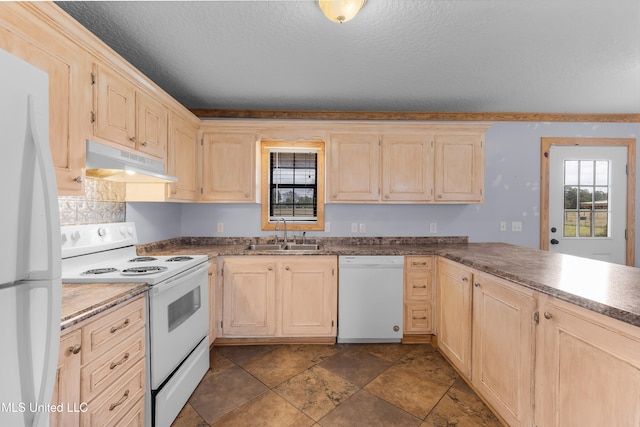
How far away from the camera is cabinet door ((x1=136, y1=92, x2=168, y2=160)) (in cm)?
198

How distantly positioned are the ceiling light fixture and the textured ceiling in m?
0.12

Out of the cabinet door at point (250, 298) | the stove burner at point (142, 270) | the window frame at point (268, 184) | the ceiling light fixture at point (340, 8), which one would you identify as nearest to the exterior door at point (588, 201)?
the window frame at point (268, 184)

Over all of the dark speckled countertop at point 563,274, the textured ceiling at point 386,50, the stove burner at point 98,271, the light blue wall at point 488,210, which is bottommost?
the stove burner at point 98,271

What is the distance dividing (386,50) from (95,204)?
2405 mm

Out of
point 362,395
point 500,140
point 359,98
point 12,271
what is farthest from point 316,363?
point 500,140

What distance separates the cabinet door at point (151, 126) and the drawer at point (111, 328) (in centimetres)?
116

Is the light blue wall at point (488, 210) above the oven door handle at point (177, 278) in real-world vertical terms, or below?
above

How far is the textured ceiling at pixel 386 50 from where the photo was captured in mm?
1614

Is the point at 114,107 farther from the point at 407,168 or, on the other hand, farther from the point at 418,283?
the point at 418,283

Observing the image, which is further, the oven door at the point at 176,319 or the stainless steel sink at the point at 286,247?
the stainless steel sink at the point at 286,247

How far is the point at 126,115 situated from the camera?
184cm

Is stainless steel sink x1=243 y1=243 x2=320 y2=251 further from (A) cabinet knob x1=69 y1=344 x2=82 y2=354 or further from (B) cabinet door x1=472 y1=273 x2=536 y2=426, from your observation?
(A) cabinet knob x1=69 y1=344 x2=82 y2=354

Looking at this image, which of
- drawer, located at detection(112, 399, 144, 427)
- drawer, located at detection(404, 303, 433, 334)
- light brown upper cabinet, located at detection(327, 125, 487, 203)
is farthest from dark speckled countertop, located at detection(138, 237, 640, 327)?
drawer, located at detection(112, 399, 144, 427)

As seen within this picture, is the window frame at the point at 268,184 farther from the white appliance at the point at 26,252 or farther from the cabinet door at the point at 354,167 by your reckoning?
the white appliance at the point at 26,252
